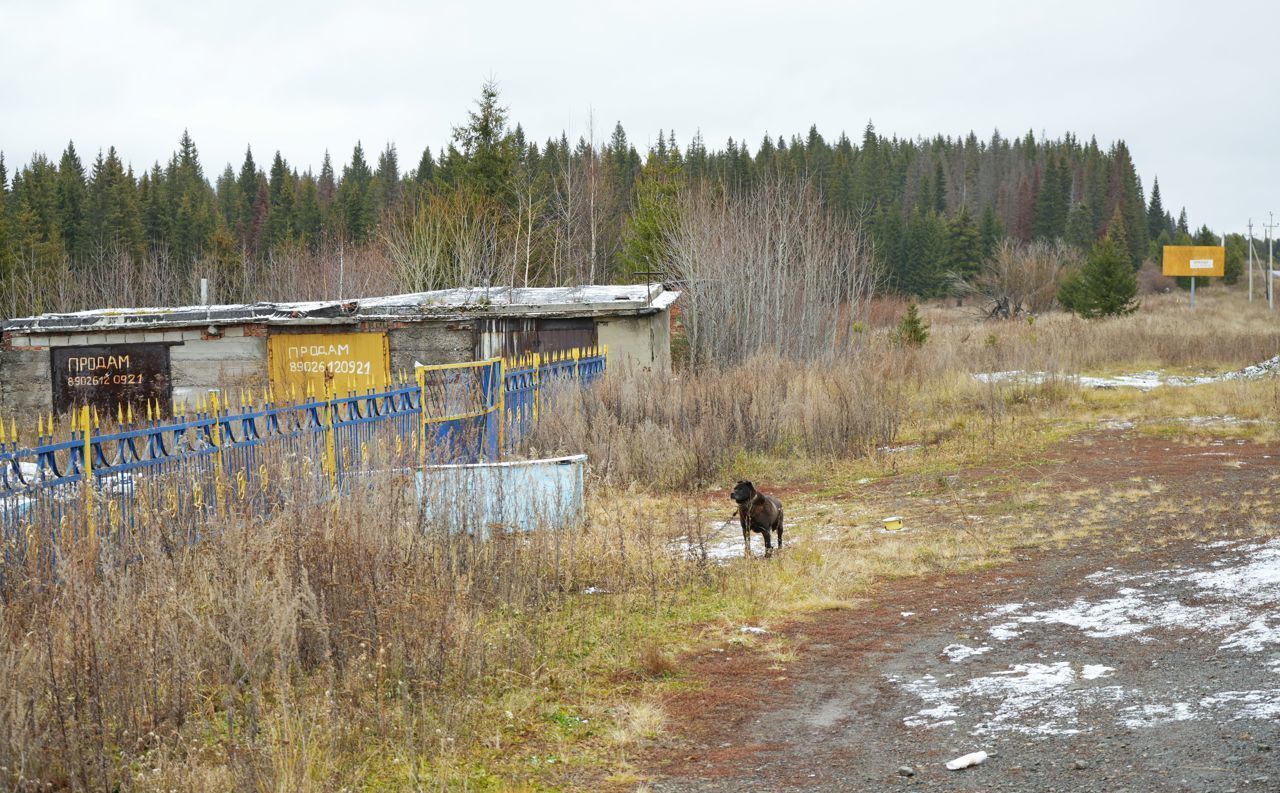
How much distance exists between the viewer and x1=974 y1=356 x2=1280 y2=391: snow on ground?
68.6ft

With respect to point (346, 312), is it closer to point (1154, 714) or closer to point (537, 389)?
point (537, 389)

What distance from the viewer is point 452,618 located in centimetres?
580

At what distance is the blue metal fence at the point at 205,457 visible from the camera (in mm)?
6359

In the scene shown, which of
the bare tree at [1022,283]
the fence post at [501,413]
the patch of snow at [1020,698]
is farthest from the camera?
the bare tree at [1022,283]

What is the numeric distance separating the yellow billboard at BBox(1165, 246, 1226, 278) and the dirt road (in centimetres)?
6258

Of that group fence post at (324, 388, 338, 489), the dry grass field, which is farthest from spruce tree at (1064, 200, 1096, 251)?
fence post at (324, 388, 338, 489)

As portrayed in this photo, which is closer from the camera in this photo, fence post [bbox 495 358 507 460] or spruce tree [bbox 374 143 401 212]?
fence post [bbox 495 358 507 460]

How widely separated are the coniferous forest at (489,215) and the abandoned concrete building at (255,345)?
9433 millimetres

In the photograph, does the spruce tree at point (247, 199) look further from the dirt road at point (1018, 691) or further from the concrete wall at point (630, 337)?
the dirt road at point (1018, 691)

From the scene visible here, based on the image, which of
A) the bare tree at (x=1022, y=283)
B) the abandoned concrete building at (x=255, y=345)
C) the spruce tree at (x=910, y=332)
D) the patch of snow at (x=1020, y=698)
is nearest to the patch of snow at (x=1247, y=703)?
the patch of snow at (x=1020, y=698)

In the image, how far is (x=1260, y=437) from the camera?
15117 millimetres

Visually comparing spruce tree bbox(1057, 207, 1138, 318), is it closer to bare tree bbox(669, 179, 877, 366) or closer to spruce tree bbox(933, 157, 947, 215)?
bare tree bbox(669, 179, 877, 366)

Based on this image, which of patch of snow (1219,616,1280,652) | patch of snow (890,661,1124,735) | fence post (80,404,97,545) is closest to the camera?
patch of snow (890,661,1124,735)

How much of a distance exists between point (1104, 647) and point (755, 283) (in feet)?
61.5
